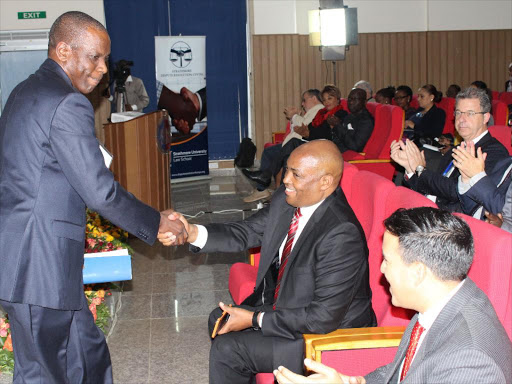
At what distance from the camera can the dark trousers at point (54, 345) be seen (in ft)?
8.29

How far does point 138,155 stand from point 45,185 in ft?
12.0

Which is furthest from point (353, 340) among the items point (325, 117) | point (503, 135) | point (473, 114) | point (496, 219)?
point (325, 117)

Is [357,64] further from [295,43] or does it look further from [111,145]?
[111,145]

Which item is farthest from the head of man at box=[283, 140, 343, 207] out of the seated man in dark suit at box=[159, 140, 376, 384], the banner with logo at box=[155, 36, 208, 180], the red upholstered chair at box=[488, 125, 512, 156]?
the banner with logo at box=[155, 36, 208, 180]

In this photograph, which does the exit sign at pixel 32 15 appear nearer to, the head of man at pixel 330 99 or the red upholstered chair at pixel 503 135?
the head of man at pixel 330 99

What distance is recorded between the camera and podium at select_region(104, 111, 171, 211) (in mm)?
5949

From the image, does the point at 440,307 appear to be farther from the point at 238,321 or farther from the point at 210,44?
the point at 210,44

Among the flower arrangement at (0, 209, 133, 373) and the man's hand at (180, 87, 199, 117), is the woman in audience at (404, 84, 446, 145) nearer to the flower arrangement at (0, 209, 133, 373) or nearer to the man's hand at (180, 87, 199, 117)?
the man's hand at (180, 87, 199, 117)

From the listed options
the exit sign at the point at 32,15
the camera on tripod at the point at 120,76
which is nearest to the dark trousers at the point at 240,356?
the camera on tripod at the point at 120,76

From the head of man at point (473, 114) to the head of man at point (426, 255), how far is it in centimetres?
237

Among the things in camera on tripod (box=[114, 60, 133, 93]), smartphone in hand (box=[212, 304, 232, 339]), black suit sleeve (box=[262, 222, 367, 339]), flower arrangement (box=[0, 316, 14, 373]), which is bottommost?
flower arrangement (box=[0, 316, 14, 373])

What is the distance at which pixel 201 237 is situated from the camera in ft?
10.3

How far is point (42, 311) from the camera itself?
8.28 feet

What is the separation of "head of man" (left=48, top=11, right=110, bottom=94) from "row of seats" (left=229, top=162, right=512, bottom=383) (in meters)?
1.32
